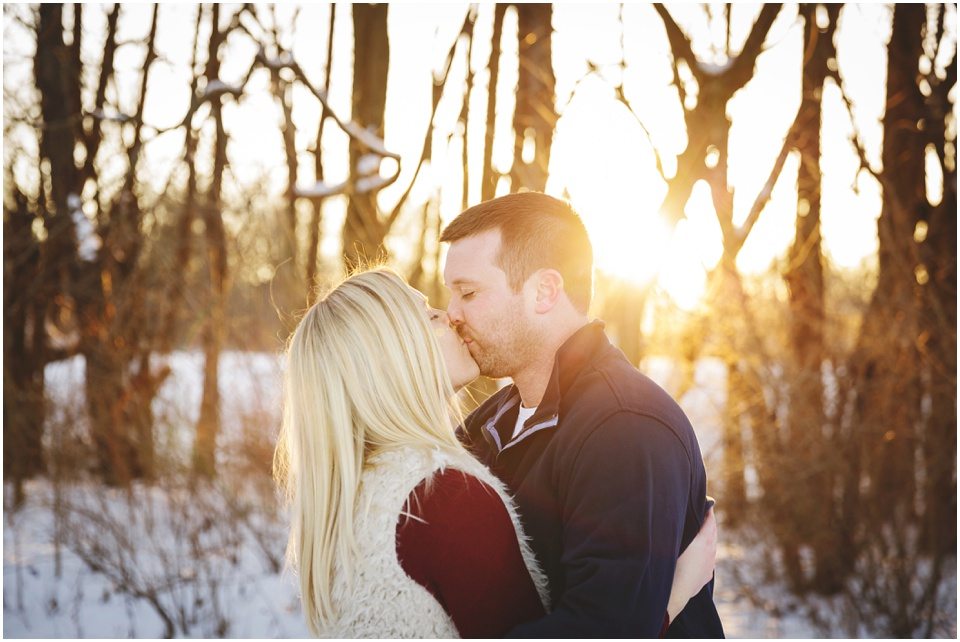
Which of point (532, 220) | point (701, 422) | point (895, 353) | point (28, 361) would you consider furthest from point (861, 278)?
point (28, 361)

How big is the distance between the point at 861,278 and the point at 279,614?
16.8 feet

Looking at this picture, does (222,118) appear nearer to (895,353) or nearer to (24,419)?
(24,419)

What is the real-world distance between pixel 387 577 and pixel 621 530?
0.53m

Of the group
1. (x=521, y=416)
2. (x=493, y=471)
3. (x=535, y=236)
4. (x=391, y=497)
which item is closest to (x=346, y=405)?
(x=391, y=497)

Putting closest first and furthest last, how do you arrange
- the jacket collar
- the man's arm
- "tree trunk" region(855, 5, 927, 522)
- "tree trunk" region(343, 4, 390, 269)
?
the man's arm
the jacket collar
"tree trunk" region(343, 4, 390, 269)
"tree trunk" region(855, 5, 927, 522)

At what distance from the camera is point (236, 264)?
826 centimetres

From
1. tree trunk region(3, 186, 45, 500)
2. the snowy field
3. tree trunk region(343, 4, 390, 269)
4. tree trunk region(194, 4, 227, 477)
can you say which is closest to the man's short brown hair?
tree trunk region(343, 4, 390, 269)

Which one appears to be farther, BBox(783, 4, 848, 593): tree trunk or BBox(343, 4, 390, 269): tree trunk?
BBox(783, 4, 848, 593): tree trunk

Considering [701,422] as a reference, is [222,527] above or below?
below

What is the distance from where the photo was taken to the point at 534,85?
576cm

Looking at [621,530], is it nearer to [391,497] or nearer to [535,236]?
[391,497]

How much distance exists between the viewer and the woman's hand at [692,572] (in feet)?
7.04

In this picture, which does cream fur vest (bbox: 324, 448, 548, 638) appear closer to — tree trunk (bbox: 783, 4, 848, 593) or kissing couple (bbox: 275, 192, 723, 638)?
kissing couple (bbox: 275, 192, 723, 638)

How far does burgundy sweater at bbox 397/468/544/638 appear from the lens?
1.88 meters
